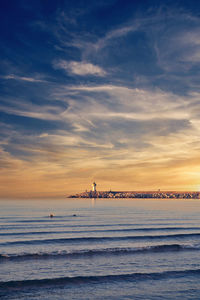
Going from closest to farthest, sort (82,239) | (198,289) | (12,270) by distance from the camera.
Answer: (198,289)
(12,270)
(82,239)

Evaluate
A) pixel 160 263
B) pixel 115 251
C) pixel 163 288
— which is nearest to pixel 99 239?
pixel 115 251

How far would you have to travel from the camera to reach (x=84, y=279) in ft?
59.9

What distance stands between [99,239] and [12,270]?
16276 millimetres

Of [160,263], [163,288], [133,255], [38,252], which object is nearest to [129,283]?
[163,288]

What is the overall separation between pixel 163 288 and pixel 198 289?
7.29ft

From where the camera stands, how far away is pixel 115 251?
89.2 ft

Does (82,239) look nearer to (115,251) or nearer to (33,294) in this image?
(115,251)

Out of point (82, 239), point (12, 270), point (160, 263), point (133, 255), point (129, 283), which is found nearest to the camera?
point (129, 283)

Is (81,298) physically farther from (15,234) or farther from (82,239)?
(15,234)

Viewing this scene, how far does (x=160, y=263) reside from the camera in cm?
2262

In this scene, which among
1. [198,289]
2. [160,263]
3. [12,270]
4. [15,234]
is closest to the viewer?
[198,289]

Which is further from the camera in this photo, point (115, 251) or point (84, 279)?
point (115, 251)

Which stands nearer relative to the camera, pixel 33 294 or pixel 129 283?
pixel 33 294

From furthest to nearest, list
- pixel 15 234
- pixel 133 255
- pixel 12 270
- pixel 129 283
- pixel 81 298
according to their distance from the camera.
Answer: pixel 15 234 < pixel 133 255 < pixel 12 270 < pixel 129 283 < pixel 81 298
